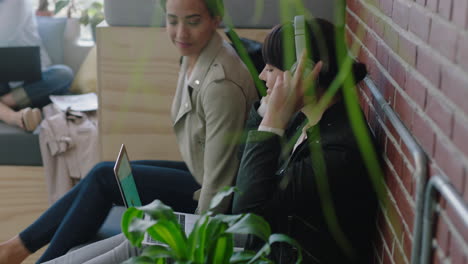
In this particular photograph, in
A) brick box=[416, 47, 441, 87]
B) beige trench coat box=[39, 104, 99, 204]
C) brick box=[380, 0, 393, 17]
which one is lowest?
beige trench coat box=[39, 104, 99, 204]

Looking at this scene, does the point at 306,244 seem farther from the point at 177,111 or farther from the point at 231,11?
the point at 231,11

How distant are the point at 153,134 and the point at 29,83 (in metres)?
0.97

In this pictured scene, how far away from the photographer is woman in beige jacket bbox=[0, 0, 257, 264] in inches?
74.0

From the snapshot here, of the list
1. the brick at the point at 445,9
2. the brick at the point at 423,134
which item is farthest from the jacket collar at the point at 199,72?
the brick at the point at 445,9

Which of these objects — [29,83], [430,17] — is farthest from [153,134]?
[430,17]

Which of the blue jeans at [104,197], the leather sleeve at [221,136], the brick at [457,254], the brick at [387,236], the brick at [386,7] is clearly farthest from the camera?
the blue jeans at [104,197]

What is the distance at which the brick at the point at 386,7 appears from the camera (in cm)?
150

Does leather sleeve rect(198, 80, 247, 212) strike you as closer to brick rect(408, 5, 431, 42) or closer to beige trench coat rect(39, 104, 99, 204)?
brick rect(408, 5, 431, 42)

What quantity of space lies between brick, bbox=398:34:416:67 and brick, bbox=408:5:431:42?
26 millimetres

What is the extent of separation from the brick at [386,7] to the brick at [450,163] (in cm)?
52

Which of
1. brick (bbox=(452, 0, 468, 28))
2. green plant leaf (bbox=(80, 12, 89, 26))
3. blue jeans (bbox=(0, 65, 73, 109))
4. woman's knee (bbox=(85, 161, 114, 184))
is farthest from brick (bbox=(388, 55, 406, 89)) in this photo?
green plant leaf (bbox=(80, 12, 89, 26))

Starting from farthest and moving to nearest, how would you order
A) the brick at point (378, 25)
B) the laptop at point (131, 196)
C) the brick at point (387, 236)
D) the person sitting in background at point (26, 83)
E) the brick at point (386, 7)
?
Result: 1. the person sitting in background at point (26, 83)
2. the laptop at point (131, 196)
3. the brick at point (378, 25)
4. the brick at point (386, 7)
5. the brick at point (387, 236)

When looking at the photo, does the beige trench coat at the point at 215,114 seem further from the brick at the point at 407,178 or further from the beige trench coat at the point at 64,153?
the beige trench coat at the point at 64,153

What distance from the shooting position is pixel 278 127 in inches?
61.8
